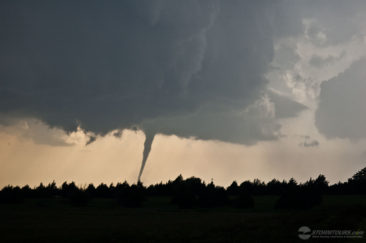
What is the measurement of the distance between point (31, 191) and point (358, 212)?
441 ft

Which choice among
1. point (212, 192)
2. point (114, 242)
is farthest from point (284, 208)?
point (114, 242)

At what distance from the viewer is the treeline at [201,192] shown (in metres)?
96.7

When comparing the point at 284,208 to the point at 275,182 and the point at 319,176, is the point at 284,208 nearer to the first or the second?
the point at 319,176

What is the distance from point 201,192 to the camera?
117m

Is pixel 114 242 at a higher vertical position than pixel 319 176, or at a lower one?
lower

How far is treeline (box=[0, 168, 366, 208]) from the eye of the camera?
317 feet

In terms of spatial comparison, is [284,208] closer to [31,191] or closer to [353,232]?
[353,232]

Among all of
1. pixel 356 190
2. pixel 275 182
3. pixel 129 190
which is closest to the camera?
pixel 129 190

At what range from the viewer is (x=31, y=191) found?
149250 mm

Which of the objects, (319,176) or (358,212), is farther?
(319,176)

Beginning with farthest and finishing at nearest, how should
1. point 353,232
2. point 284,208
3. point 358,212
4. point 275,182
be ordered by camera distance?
point 275,182
point 284,208
point 358,212
point 353,232

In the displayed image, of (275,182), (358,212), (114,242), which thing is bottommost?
(114,242)

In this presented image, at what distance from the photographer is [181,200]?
106125 millimetres

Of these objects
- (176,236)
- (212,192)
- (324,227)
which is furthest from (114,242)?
(212,192)
